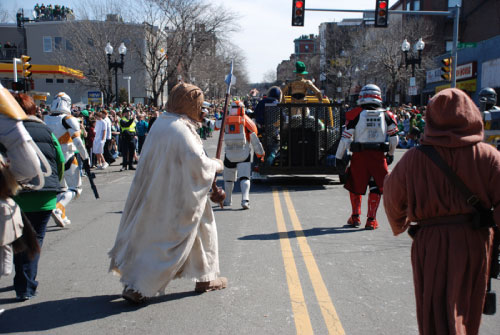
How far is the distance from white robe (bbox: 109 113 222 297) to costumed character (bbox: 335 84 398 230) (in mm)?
3807

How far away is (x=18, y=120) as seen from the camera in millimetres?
3910

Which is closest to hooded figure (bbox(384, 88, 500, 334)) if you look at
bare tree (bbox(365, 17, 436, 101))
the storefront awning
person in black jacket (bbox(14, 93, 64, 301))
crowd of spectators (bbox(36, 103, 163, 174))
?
person in black jacket (bbox(14, 93, 64, 301))

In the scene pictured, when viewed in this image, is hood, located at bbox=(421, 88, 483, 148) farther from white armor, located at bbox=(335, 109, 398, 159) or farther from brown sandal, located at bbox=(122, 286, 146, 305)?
white armor, located at bbox=(335, 109, 398, 159)

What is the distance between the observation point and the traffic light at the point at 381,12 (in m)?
18.9

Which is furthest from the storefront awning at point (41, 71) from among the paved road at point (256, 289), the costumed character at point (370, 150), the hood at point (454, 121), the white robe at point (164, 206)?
the hood at point (454, 121)

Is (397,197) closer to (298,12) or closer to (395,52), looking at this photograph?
(298,12)

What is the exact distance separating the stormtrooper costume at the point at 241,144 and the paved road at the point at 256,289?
4.28 feet

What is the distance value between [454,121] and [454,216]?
540mm

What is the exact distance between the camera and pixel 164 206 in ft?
14.6

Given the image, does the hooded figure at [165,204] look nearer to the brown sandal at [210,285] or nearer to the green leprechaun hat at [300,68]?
the brown sandal at [210,285]

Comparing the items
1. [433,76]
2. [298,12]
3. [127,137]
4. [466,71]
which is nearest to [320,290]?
[127,137]

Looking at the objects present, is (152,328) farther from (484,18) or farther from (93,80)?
(484,18)

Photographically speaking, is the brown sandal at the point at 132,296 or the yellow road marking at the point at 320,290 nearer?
the yellow road marking at the point at 320,290

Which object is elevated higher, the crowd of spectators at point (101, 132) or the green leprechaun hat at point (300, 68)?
the green leprechaun hat at point (300, 68)
